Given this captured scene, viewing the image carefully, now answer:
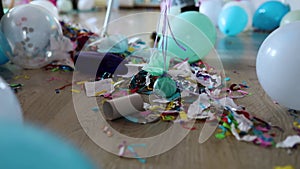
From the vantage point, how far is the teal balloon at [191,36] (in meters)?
1.59

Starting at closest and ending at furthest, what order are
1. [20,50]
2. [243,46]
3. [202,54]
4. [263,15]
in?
1. [20,50]
2. [202,54]
3. [243,46]
4. [263,15]

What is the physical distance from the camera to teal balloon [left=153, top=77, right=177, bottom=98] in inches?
48.3

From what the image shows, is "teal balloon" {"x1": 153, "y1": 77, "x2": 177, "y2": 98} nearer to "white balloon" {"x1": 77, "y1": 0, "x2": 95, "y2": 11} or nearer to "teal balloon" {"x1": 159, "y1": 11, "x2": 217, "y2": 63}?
"teal balloon" {"x1": 159, "y1": 11, "x2": 217, "y2": 63}

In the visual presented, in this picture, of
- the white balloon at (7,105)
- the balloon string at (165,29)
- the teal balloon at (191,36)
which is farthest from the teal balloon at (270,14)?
the white balloon at (7,105)

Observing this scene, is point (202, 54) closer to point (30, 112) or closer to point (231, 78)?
point (231, 78)

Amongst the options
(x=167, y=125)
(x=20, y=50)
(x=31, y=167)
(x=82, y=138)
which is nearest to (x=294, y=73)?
(x=167, y=125)

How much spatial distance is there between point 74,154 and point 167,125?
54cm

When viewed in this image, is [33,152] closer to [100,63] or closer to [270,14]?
[100,63]

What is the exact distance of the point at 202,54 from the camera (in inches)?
65.4

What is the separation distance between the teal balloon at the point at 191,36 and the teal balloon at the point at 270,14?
103cm

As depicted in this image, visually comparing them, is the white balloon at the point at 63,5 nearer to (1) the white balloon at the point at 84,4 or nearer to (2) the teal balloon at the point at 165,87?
(1) the white balloon at the point at 84,4

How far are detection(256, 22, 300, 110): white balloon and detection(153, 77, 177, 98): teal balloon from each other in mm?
323

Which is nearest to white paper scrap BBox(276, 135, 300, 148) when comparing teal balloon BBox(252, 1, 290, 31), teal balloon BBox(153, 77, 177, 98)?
teal balloon BBox(153, 77, 177, 98)

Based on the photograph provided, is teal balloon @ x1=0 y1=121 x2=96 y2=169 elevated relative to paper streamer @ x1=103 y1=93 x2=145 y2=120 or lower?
elevated
